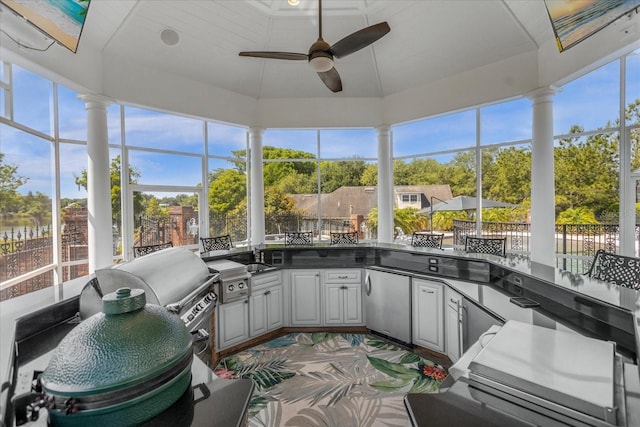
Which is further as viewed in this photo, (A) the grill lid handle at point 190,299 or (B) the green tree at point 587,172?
(B) the green tree at point 587,172

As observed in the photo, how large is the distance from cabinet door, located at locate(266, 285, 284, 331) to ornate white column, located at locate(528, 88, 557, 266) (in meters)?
3.69

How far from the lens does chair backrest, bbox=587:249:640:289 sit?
2555mm

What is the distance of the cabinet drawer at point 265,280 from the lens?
3530 millimetres

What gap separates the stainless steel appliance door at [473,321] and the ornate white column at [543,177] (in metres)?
2.66

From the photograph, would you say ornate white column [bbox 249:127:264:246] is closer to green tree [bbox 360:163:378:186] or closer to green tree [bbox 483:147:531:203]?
green tree [bbox 360:163:378:186]

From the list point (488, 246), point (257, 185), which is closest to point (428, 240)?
point (488, 246)

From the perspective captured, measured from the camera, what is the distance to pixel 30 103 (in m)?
4.16

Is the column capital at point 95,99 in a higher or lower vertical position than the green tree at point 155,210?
higher

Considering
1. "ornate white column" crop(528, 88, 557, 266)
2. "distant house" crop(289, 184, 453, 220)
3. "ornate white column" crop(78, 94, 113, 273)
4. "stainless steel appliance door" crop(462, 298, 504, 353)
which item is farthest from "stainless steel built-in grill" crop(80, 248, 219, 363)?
"ornate white column" crop(528, 88, 557, 266)

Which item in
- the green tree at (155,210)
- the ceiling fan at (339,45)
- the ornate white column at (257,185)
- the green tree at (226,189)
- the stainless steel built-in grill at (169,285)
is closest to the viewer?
the stainless steel built-in grill at (169,285)

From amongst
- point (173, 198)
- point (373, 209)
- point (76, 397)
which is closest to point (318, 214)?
point (373, 209)

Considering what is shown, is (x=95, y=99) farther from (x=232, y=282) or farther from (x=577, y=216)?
(x=577, y=216)

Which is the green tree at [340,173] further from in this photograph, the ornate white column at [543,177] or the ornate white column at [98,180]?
the ornate white column at [98,180]

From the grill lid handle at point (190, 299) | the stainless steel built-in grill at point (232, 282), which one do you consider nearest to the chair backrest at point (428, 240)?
the stainless steel built-in grill at point (232, 282)
